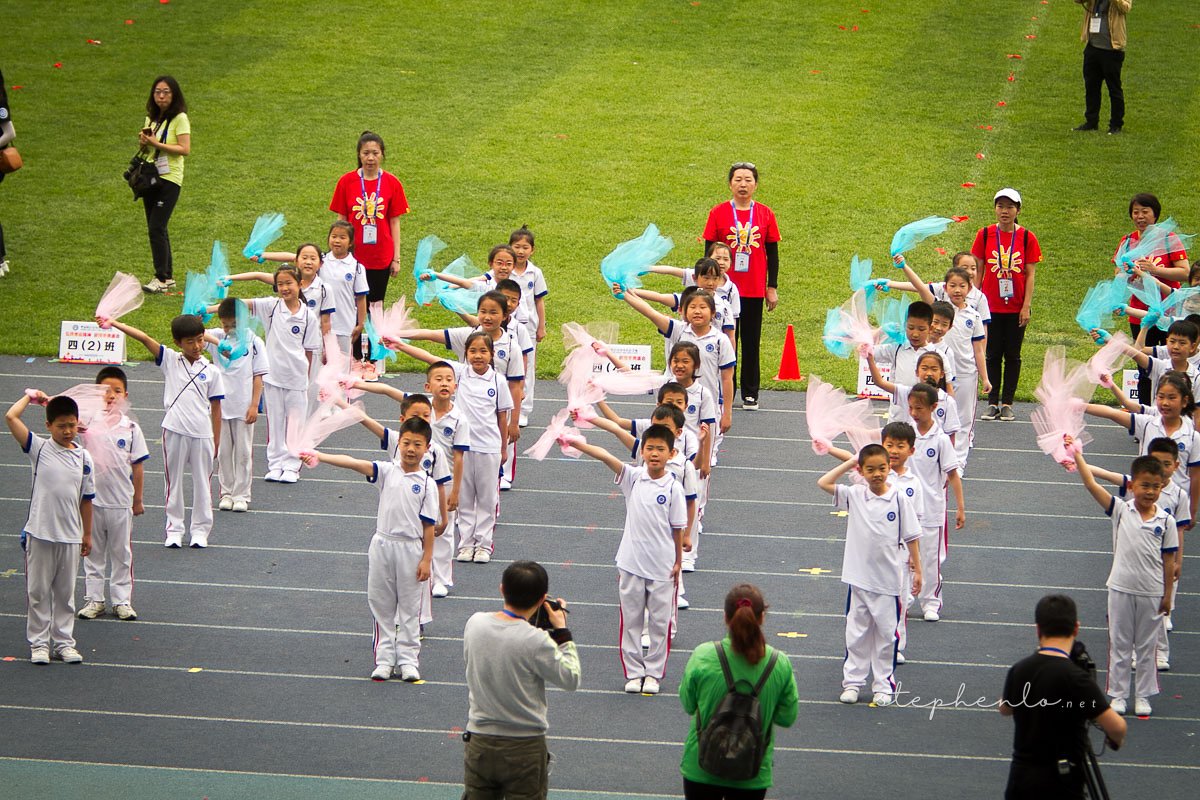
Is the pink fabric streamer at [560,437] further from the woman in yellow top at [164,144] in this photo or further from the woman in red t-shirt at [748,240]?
the woman in yellow top at [164,144]

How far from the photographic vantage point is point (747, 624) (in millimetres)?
5484

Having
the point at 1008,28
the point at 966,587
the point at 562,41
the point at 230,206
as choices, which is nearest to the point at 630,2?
the point at 562,41

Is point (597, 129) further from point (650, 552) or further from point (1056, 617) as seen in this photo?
point (1056, 617)

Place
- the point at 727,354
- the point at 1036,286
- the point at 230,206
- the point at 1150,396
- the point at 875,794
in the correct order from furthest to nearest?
1. the point at 230,206
2. the point at 1036,286
3. the point at 1150,396
4. the point at 727,354
5. the point at 875,794

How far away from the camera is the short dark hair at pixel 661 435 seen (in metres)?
7.86

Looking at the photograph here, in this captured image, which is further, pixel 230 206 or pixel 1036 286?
pixel 230 206

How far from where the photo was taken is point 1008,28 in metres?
22.4

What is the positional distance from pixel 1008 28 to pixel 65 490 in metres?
18.0

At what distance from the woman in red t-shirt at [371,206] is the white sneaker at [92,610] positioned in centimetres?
466

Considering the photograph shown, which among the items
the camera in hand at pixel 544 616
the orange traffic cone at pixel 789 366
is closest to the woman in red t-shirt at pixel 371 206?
the orange traffic cone at pixel 789 366

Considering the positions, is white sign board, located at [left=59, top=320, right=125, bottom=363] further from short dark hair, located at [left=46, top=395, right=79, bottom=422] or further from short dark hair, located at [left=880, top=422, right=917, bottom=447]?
short dark hair, located at [left=880, top=422, right=917, bottom=447]

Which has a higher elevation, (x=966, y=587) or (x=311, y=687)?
(x=966, y=587)

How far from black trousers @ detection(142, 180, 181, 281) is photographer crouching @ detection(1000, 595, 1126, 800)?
443 inches

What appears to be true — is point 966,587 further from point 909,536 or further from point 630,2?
point 630,2
